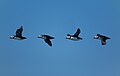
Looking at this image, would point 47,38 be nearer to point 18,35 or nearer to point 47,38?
point 47,38

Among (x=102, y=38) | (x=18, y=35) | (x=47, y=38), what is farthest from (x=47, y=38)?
(x=102, y=38)

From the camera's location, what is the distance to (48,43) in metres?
87.9

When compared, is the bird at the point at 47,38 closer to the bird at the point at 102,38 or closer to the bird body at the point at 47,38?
the bird body at the point at 47,38

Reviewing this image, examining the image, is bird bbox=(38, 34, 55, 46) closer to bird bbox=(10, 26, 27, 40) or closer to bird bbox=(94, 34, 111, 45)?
bird bbox=(10, 26, 27, 40)

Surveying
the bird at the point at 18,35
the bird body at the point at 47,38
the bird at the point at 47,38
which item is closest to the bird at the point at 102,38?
the bird at the point at 47,38

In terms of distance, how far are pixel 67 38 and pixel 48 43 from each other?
18.2 feet

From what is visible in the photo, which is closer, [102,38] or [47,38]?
[102,38]

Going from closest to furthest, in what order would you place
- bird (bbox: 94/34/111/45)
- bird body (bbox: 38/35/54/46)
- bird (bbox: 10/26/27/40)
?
bird (bbox: 94/34/111/45) → bird body (bbox: 38/35/54/46) → bird (bbox: 10/26/27/40)

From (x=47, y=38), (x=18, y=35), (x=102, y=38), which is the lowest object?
(x=47, y=38)

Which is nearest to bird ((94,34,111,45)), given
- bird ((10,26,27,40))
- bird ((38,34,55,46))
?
bird ((38,34,55,46))

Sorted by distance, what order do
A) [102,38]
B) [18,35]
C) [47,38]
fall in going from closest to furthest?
1. [102,38]
2. [47,38]
3. [18,35]

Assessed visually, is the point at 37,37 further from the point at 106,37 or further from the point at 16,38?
the point at 106,37

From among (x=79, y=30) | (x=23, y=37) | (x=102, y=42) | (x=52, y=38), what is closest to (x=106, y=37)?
(x=102, y=42)

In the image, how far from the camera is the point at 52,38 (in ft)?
287
